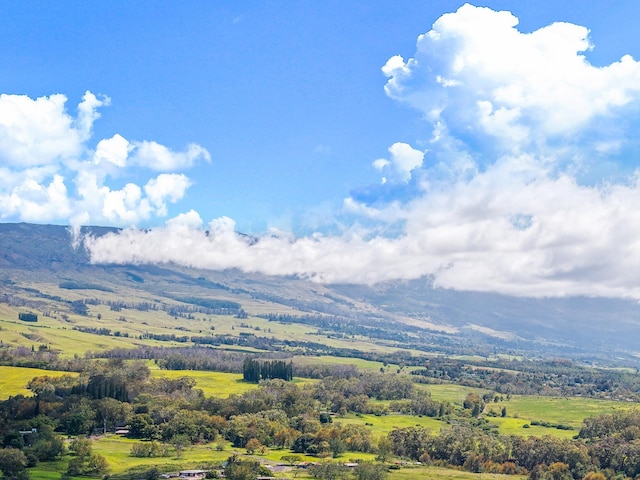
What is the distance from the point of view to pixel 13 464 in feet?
341

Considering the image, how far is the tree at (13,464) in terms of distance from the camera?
10050 cm

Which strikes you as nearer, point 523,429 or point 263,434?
point 263,434

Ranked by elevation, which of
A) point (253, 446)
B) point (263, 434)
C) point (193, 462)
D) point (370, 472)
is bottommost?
point (193, 462)

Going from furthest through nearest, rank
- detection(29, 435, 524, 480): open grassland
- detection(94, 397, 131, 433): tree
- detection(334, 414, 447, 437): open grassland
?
detection(334, 414, 447, 437): open grassland, detection(94, 397, 131, 433): tree, detection(29, 435, 524, 480): open grassland

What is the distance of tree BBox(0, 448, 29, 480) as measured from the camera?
10050 cm

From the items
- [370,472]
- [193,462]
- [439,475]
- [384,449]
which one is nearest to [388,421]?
[384,449]

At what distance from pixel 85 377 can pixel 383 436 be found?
100 m

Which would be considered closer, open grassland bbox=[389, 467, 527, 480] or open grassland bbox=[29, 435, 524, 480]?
open grassland bbox=[29, 435, 524, 480]

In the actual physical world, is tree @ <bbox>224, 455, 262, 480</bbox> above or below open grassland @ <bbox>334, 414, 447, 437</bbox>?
below

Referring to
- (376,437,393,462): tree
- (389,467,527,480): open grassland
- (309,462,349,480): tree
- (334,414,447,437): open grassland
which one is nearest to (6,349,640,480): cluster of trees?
(376,437,393,462): tree

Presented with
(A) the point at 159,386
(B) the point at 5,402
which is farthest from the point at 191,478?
(A) the point at 159,386

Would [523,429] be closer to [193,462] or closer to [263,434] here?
[263,434]

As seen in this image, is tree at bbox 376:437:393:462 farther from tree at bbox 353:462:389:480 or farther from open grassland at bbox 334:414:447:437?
open grassland at bbox 334:414:447:437

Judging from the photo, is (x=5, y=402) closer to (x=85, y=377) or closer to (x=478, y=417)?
(x=85, y=377)
